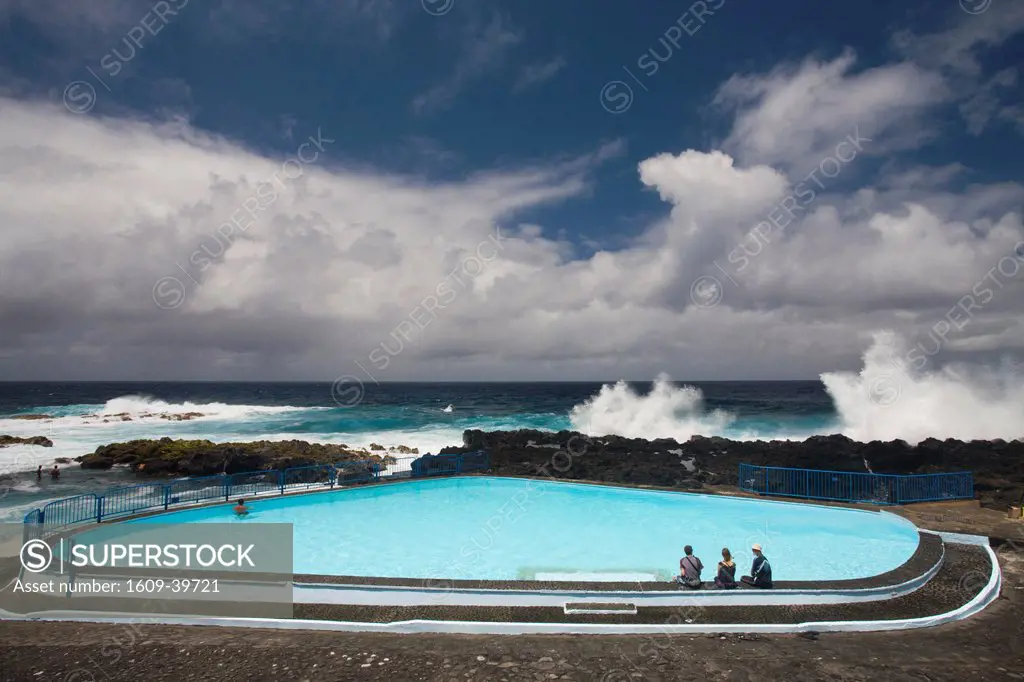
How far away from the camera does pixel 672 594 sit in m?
9.80

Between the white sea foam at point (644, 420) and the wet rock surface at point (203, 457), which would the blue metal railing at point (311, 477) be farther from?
the white sea foam at point (644, 420)

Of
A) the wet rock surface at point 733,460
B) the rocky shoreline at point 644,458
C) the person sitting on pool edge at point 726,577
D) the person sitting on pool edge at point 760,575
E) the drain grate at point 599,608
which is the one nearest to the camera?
the drain grate at point 599,608

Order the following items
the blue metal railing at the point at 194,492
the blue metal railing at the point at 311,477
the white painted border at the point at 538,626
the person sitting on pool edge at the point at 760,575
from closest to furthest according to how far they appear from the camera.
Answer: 1. the white painted border at the point at 538,626
2. the person sitting on pool edge at the point at 760,575
3. the blue metal railing at the point at 194,492
4. the blue metal railing at the point at 311,477

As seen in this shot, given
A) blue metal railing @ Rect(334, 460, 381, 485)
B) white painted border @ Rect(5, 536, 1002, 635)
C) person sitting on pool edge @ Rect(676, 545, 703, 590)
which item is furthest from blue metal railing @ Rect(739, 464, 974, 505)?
blue metal railing @ Rect(334, 460, 381, 485)

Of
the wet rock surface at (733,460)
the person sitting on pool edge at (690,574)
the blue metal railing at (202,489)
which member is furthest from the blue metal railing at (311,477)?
the person sitting on pool edge at (690,574)

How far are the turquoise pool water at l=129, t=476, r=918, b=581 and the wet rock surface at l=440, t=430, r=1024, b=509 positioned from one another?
2829mm

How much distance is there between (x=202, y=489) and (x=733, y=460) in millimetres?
25417

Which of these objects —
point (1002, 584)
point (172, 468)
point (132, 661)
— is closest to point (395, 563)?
point (132, 661)

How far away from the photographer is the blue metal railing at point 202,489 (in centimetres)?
1554

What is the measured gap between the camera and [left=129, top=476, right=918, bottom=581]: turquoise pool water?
14.8 meters

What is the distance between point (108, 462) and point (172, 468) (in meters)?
4.79

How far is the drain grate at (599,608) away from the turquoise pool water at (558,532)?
2.21 meters

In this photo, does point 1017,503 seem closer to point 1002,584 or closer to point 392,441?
point 1002,584

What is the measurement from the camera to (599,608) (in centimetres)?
949
